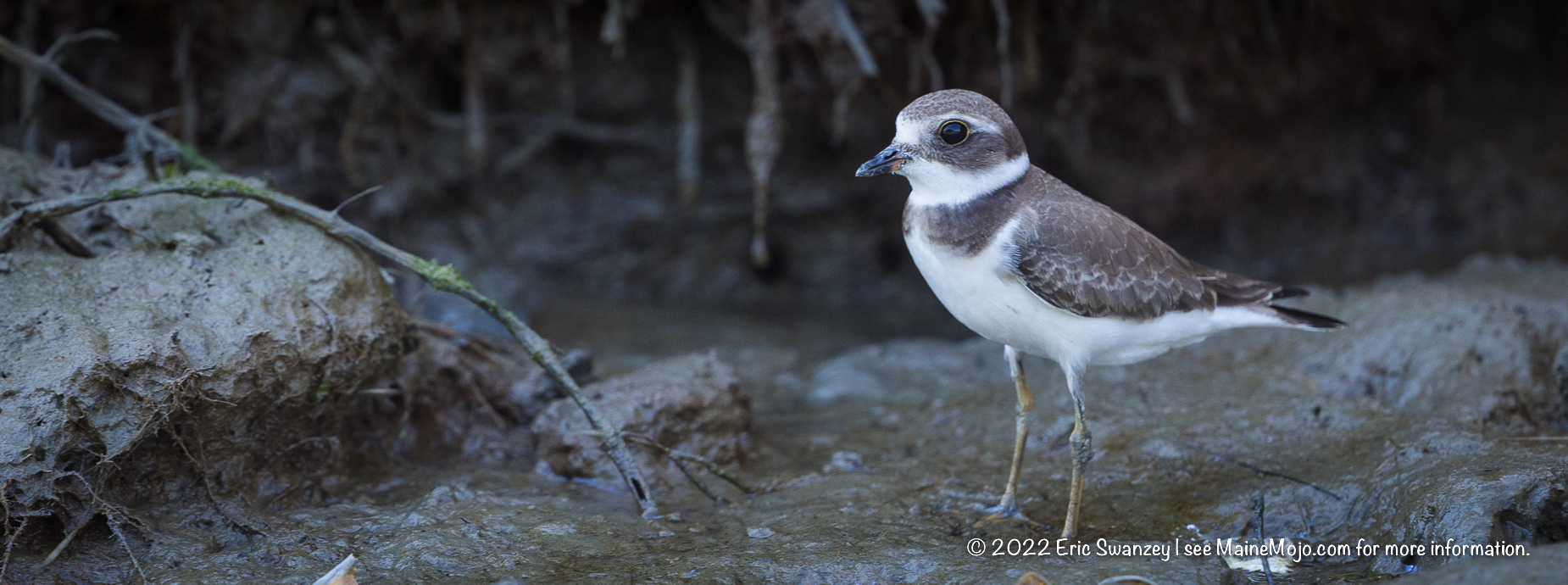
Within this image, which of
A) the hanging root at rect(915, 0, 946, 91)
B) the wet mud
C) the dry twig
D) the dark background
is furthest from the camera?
the dark background

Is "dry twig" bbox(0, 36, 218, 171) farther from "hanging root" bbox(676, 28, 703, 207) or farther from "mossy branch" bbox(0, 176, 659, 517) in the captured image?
"hanging root" bbox(676, 28, 703, 207)

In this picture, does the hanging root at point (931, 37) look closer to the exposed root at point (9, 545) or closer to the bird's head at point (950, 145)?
the bird's head at point (950, 145)

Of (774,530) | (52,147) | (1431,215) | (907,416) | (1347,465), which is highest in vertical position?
(1431,215)

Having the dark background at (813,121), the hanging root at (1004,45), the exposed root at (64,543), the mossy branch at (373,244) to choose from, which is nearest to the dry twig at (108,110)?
the dark background at (813,121)

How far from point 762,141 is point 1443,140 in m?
5.59

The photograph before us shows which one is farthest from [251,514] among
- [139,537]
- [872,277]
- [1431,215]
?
[1431,215]

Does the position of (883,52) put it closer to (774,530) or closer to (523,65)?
(523,65)

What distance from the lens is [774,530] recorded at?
3889 mm

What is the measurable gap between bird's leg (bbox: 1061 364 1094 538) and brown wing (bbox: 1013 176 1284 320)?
0.77 feet

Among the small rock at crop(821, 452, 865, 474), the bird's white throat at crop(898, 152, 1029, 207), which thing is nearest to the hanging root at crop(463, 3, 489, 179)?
the small rock at crop(821, 452, 865, 474)

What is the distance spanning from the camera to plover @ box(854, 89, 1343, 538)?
3.89 meters

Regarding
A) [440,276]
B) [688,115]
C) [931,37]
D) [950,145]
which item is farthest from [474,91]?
[950,145]

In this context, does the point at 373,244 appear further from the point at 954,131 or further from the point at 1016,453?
the point at 1016,453

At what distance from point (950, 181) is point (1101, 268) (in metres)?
0.64
